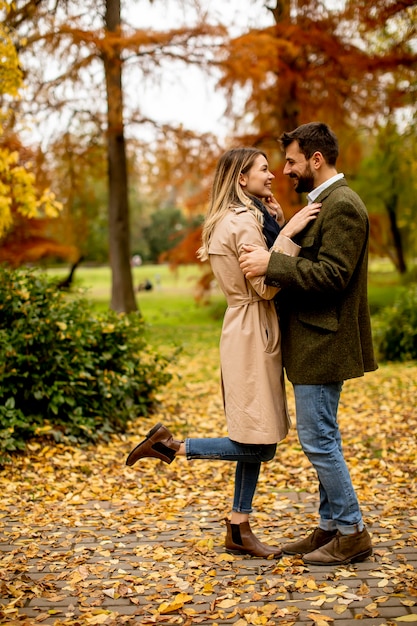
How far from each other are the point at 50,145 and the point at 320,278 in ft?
40.8

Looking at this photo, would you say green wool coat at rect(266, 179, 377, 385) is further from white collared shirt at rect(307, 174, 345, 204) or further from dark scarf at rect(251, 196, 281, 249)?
dark scarf at rect(251, 196, 281, 249)

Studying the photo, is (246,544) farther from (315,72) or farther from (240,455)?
(315,72)

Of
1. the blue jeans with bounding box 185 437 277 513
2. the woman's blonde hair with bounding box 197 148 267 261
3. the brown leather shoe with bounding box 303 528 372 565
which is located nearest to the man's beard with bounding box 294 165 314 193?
the woman's blonde hair with bounding box 197 148 267 261

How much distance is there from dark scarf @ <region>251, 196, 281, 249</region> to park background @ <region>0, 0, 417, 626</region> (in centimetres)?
162

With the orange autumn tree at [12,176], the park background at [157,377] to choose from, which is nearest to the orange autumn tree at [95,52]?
the park background at [157,377]

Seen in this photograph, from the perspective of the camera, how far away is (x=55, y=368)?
578 cm

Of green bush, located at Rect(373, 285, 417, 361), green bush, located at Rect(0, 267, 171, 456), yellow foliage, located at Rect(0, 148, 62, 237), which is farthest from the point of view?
green bush, located at Rect(373, 285, 417, 361)

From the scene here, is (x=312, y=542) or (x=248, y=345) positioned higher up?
(x=248, y=345)

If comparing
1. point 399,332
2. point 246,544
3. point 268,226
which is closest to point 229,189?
point 268,226

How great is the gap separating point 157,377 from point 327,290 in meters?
4.02

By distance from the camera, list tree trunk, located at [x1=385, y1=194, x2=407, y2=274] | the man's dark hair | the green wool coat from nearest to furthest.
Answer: the green wool coat → the man's dark hair → tree trunk, located at [x1=385, y1=194, x2=407, y2=274]

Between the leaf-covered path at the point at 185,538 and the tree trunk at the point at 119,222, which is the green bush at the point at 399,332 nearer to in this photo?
the leaf-covered path at the point at 185,538

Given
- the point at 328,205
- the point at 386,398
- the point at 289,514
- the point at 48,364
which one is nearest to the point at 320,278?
the point at 328,205

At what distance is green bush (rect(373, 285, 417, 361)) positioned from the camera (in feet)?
33.6
